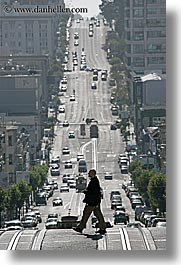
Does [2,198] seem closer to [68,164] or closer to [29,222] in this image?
[68,164]

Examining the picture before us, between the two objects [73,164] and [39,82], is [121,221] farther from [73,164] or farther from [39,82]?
[39,82]

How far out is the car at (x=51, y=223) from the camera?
299cm

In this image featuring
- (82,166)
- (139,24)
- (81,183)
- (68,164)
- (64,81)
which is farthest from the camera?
Result: (64,81)

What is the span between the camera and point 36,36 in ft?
14.8

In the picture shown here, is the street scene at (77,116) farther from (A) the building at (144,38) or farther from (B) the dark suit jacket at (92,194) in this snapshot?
(B) the dark suit jacket at (92,194)

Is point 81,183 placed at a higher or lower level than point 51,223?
higher

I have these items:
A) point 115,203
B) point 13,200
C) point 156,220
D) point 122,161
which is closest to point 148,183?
point 122,161

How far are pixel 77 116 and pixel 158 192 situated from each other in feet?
2.55

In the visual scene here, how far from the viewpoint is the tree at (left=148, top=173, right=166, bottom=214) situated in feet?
10.5

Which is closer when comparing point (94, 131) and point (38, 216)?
point (38, 216)

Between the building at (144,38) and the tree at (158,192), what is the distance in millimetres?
422

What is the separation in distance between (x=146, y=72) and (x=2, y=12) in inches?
65.9

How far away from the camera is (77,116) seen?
13.4ft

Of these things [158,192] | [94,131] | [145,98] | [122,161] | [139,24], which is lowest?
[158,192]
